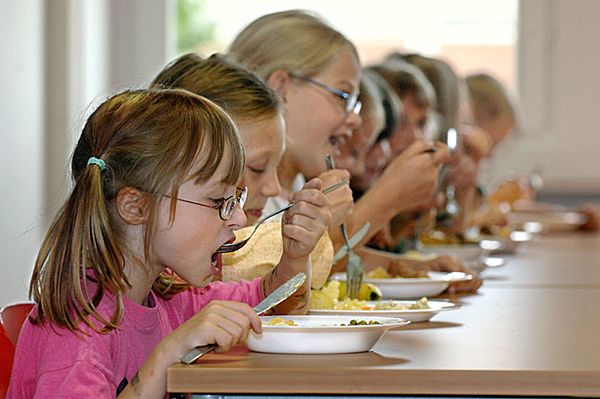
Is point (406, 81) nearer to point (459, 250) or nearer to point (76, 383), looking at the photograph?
point (459, 250)

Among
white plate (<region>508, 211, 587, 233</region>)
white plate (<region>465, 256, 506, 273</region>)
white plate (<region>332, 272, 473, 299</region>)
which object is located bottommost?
white plate (<region>508, 211, 587, 233</region>)

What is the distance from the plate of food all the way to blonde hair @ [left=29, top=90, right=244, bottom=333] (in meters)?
0.28

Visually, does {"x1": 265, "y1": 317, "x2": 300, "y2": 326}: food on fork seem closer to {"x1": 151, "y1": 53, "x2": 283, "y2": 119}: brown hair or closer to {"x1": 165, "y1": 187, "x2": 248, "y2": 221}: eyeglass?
{"x1": 165, "y1": 187, "x2": 248, "y2": 221}: eyeglass

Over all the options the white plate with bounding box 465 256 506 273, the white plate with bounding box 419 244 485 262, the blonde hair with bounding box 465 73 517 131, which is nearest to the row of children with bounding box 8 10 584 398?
the white plate with bounding box 465 256 506 273

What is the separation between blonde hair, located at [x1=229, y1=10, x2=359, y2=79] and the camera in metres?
2.31

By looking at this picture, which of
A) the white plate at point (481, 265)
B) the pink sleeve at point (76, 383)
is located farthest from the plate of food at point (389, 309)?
the white plate at point (481, 265)

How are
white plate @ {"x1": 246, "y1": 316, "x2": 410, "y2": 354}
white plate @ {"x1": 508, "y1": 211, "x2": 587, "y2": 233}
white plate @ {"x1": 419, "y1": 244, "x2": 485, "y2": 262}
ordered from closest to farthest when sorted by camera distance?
white plate @ {"x1": 246, "y1": 316, "x2": 410, "y2": 354} → white plate @ {"x1": 419, "y1": 244, "x2": 485, "y2": 262} → white plate @ {"x1": 508, "y1": 211, "x2": 587, "y2": 233}

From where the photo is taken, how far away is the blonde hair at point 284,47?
2312 mm

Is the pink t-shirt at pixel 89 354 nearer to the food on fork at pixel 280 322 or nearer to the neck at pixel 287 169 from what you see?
the food on fork at pixel 280 322

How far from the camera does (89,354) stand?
1.26m

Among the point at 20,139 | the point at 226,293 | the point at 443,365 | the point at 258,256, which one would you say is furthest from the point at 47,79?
the point at 443,365

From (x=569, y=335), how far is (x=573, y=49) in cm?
479

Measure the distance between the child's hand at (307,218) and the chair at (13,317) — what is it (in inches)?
14.2

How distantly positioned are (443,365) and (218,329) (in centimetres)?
23
